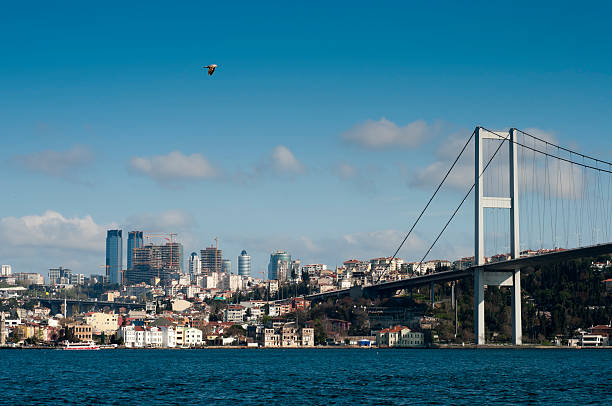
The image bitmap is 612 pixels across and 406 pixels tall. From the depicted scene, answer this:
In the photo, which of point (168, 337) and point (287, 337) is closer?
point (287, 337)

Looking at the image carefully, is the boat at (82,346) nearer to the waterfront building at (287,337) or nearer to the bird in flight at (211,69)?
the waterfront building at (287,337)

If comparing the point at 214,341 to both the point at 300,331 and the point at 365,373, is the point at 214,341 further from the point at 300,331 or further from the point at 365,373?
the point at 365,373

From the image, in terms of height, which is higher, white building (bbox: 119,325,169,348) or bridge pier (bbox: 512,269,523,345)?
bridge pier (bbox: 512,269,523,345)

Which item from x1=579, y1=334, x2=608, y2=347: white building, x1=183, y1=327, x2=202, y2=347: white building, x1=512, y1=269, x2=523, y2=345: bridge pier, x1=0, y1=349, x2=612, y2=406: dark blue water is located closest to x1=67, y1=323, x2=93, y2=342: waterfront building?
x1=183, y1=327, x2=202, y2=347: white building

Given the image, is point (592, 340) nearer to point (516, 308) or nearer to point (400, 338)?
point (400, 338)

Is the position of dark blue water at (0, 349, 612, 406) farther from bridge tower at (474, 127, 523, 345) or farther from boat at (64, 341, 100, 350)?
boat at (64, 341, 100, 350)

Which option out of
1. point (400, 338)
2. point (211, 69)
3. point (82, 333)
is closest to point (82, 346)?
point (82, 333)

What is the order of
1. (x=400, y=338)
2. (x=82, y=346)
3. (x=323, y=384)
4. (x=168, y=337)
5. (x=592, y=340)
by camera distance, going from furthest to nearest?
1. (x=168, y=337)
2. (x=82, y=346)
3. (x=400, y=338)
4. (x=592, y=340)
5. (x=323, y=384)

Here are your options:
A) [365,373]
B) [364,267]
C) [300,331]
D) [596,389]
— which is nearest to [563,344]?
[300,331]

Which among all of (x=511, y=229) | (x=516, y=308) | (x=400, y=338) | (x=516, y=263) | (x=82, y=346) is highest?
(x=511, y=229)
